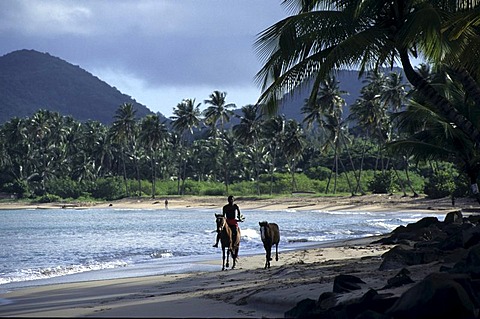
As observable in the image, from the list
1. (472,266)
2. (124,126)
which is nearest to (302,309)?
(472,266)

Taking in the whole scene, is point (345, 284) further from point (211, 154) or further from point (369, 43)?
point (211, 154)

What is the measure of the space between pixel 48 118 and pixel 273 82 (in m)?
89.7

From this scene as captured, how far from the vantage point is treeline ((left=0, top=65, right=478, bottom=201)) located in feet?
227

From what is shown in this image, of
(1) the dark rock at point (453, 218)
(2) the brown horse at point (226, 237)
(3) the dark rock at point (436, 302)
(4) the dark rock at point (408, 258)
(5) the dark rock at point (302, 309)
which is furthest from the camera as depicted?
(1) the dark rock at point (453, 218)

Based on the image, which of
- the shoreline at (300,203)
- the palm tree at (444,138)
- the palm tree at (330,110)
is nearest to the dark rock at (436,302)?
the palm tree at (444,138)

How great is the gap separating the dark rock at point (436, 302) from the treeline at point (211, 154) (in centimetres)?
6007

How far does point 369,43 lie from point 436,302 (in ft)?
20.9

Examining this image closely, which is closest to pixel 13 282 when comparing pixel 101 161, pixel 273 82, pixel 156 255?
pixel 156 255

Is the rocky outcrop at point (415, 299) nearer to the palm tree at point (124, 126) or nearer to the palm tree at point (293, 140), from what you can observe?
the palm tree at point (293, 140)

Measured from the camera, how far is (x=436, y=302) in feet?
16.5

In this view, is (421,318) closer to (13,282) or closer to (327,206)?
(13,282)

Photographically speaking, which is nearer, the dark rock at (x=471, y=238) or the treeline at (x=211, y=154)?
the dark rock at (x=471, y=238)

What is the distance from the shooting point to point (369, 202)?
194ft

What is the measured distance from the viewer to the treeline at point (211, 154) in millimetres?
69312
